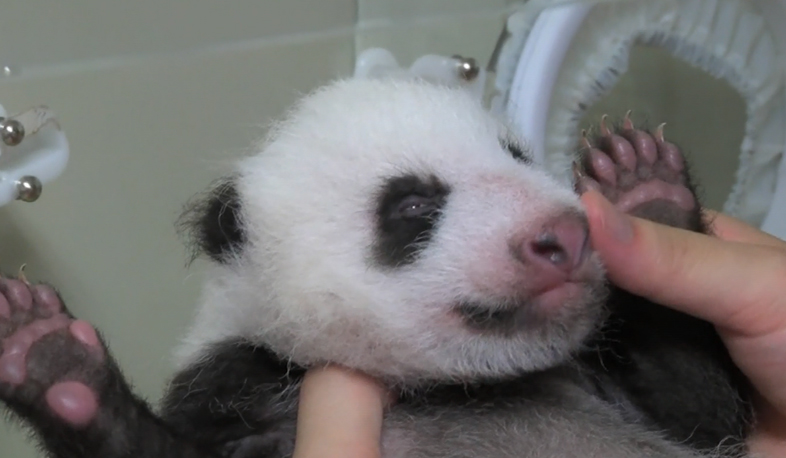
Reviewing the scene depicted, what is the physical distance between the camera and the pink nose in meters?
0.94

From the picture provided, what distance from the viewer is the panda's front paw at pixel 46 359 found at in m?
0.96

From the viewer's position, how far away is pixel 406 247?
1044 mm

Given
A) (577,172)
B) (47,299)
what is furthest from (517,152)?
(47,299)

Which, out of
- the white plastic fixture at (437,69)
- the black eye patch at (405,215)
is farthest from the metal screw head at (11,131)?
the white plastic fixture at (437,69)

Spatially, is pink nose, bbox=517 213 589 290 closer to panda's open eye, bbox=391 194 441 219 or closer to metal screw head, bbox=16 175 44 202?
panda's open eye, bbox=391 194 441 219

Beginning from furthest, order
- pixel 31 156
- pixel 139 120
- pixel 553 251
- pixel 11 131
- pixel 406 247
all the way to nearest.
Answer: pixel 139 120, pixel 31 156, pixel 11 131, pixel 406 247, pixel 553 251

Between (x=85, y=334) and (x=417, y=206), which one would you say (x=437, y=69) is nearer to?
(x=417, y=206)

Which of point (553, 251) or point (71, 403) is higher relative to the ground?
point (553, 251)

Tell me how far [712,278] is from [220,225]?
0.67 meters

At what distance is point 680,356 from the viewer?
121cm

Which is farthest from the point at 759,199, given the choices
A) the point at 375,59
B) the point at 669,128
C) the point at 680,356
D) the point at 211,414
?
the point at 211,414

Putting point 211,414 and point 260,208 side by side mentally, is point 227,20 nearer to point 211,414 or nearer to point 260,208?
point 260,208

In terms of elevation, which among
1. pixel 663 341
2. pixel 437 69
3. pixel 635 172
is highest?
pixel 635 172

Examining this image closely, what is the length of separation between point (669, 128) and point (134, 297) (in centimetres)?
132
